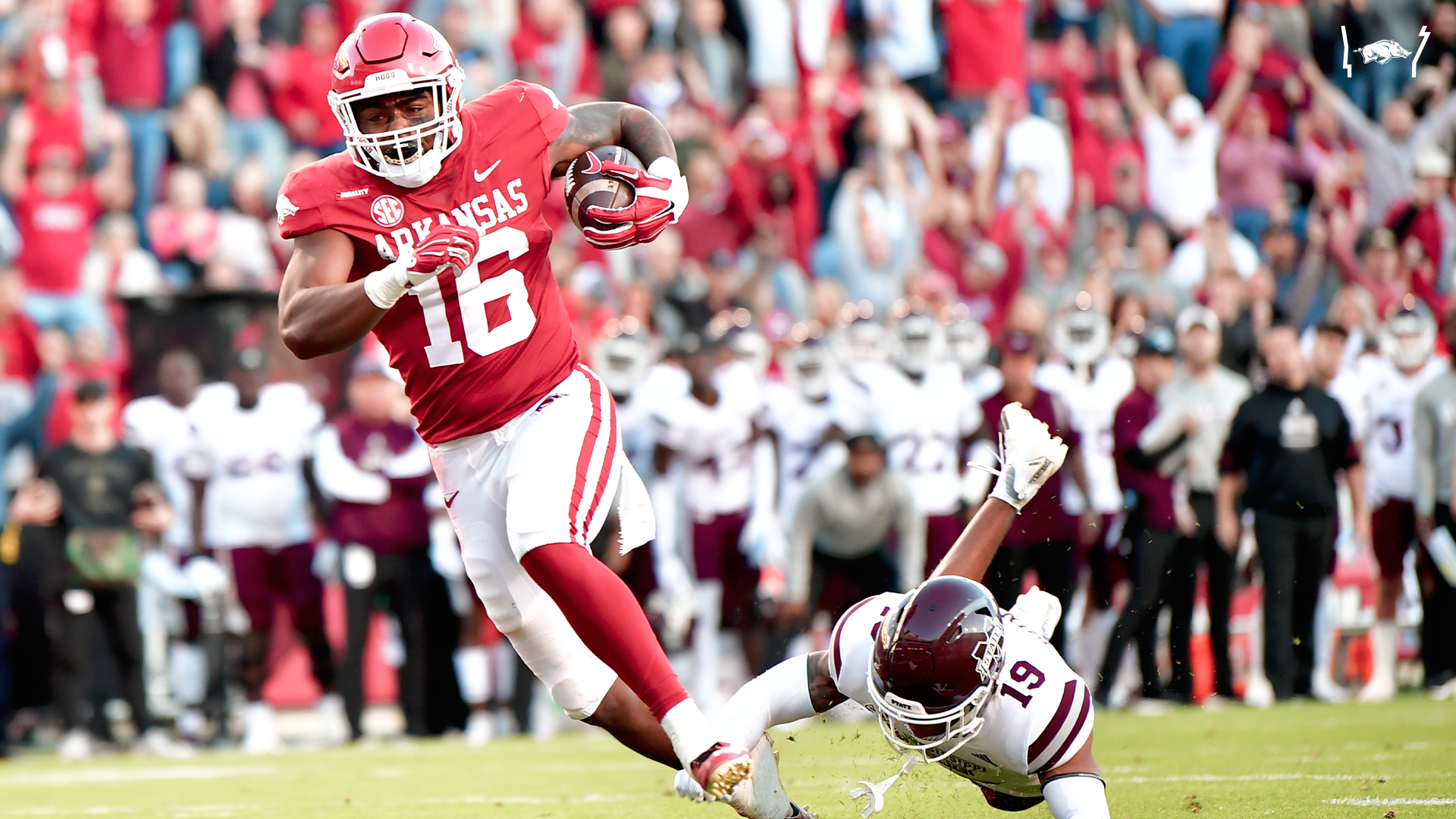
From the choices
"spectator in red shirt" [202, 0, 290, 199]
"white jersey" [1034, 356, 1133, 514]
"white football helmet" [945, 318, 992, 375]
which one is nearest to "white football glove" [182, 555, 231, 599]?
"spectator in red shirt" [202, 0, 290, 199]

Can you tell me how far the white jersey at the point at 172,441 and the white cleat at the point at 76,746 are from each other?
1104 mm

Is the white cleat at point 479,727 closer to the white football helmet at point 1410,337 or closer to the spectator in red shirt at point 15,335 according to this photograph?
the spectator in red shirt at point 15,335

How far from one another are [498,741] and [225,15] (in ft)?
19.6

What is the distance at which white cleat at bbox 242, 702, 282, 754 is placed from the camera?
28.0ft

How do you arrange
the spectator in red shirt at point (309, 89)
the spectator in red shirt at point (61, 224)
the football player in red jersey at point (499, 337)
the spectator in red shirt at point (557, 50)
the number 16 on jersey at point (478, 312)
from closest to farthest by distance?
the football player in red jersey at point (499, 337)
the number 16 on jersey at point (478, 312)
the spectator in red shirt at point (61, 224)
the spectator in red shirt at point (309, 89)
the spectator in red shirt at point (557, 50)

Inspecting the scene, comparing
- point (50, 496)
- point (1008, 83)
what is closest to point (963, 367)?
point (1008, 83)

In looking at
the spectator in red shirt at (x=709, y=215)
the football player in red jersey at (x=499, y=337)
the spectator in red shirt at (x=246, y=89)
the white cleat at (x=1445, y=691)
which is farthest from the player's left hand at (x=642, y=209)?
the spectator in red shirt at (x=246, y=89)

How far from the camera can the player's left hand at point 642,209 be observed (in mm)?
4484

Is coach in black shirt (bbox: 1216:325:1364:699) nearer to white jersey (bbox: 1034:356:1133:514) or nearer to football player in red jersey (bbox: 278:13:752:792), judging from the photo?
white jersey (bbox: 1034:356:1133:514)

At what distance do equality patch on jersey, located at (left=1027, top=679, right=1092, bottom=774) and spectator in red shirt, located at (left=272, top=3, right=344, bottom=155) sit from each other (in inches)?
341

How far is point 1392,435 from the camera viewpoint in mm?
9375

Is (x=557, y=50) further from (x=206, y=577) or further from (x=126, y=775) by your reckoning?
(x=126, y=775)

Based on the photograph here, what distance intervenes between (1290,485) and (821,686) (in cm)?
523

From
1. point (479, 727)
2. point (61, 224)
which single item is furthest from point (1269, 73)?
point (61, 224)
